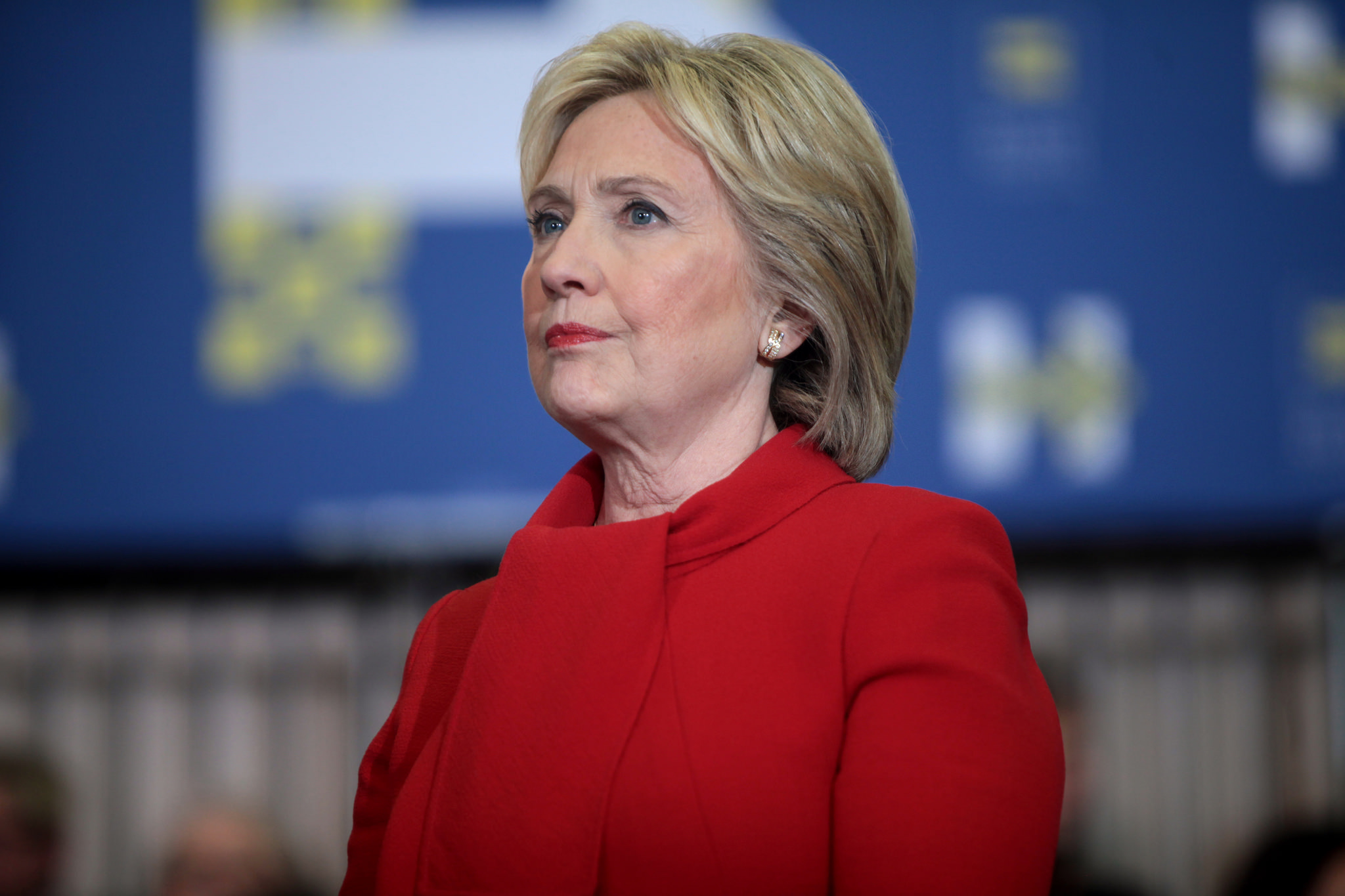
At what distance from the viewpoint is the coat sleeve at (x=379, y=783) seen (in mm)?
1160

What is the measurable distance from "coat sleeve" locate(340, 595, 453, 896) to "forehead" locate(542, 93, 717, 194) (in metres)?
0.45

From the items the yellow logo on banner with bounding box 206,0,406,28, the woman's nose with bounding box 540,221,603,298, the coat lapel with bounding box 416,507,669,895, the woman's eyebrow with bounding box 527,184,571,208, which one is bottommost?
the coat lapel with bounding box 416,507,669,895

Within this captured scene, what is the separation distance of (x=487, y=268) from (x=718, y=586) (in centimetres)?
253

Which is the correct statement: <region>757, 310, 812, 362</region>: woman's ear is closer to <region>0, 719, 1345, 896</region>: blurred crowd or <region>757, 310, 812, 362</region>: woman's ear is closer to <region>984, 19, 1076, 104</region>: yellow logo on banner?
<region>0, 719, 1345, 896</region>: blurred crowd

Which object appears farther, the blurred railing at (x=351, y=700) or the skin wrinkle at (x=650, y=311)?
the blurred railing at (x=351, y=700)

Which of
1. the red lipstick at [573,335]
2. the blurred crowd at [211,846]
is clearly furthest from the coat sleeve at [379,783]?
the blurred crowd at [211,846]

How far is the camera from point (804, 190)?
113 cm

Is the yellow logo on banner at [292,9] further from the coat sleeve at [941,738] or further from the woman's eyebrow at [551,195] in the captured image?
the coat sleeve at [941,738]

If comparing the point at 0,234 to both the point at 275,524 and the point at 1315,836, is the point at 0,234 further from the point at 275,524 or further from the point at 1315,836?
the point at 1315,836

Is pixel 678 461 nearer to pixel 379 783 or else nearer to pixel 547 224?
pixel 547 224

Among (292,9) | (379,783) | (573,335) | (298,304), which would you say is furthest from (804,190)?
(292,9)

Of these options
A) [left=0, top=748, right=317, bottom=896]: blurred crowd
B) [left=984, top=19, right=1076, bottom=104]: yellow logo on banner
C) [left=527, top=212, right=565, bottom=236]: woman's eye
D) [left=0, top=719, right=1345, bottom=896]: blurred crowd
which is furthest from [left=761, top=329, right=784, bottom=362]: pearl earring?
[left=984, top=19, right=1076, bottom=104]: yellow logo on banner

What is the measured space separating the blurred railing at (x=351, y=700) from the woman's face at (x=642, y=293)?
9.18 ft

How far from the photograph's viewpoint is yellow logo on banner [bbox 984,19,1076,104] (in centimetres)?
349
